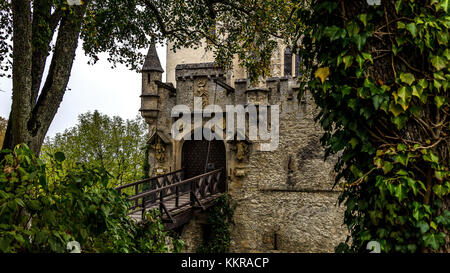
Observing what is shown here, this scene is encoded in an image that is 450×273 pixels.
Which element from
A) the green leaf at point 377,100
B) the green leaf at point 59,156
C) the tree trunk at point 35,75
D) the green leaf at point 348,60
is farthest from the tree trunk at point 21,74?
the green leaf at point 377,100

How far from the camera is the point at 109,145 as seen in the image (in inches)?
952

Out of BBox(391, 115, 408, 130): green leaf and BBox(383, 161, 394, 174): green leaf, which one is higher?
BBox(391, 115, 408, 130): green leaf

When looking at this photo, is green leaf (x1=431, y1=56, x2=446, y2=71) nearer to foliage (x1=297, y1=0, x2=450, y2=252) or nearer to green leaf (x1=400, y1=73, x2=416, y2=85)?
foliage (x1=297, y1=0, x2=450, y2=252)

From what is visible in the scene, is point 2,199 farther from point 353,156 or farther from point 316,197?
point 316,197

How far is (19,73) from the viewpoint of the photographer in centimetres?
499

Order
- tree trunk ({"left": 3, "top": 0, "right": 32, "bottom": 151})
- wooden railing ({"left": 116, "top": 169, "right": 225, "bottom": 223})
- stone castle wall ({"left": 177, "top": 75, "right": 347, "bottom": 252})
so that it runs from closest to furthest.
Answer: tree trunk ({"left": 3, "top": 0, "right": 32, "bottom": 151})
wooden railing ({"left": 116, "top": 169, "right": 225, "bottom": 223})
stone castle wall ({"left": 177, "top": 75, "right": 347, "bottom": 252})

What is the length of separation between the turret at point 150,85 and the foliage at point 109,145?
31.7 feet

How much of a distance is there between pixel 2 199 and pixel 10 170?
0.88 ft

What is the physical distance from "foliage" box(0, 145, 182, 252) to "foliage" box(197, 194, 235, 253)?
31.4 feet

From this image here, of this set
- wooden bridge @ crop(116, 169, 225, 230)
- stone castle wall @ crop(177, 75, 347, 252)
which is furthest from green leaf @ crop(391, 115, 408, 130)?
stone castle wall @ crop(177, 75, 347, 252)

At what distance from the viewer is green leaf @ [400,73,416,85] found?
2771 millimetres

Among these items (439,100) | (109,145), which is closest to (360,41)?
(439,100)

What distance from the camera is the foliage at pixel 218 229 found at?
1253 cm
